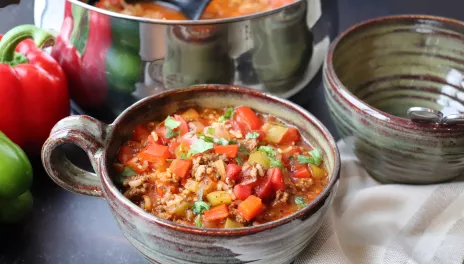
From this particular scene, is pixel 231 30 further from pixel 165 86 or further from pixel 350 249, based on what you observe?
pixel 350 249

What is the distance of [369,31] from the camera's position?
1488mm

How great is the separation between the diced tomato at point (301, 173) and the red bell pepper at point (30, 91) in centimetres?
59

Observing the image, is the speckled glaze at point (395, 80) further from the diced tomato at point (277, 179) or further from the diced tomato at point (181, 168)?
the diced tomato at point (181, 168)

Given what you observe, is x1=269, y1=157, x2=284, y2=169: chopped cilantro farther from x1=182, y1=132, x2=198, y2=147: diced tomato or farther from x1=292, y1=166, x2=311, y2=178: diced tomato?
x1=182, y1=132, x2=198, y2=147: diced tomato

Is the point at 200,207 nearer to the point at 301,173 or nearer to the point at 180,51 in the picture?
the point at 301,173

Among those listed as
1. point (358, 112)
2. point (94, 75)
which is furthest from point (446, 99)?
point (94, 75)

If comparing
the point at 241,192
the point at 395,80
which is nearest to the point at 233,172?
the point at 241,192

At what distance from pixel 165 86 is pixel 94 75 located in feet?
0.53

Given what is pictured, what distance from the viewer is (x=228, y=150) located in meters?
1.15

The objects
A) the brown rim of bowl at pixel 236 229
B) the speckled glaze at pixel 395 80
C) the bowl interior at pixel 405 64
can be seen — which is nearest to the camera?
the brown rim of bowl at pixel 236 229

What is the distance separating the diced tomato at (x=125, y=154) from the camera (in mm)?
1177

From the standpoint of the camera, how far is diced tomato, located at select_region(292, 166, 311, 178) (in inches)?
45.4

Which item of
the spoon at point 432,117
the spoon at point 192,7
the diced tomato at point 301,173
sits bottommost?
the diced tomato at point 301,173

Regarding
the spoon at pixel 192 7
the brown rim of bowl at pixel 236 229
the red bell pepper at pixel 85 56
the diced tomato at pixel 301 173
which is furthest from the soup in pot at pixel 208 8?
the diced tomato at pixel 301 173
